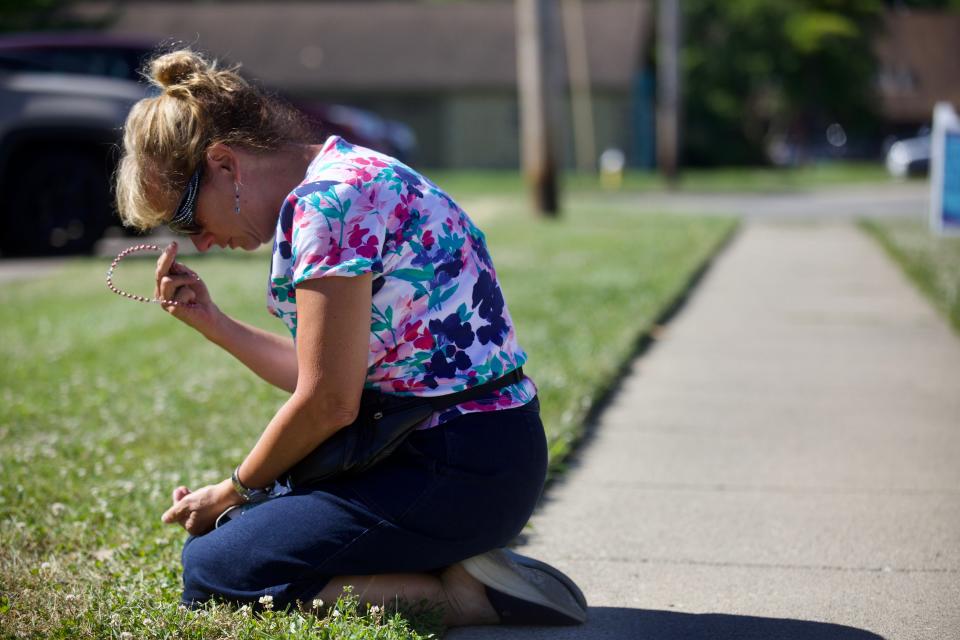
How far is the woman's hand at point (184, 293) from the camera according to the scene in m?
3.15

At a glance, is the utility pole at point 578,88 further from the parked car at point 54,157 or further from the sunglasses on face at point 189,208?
the sunglasses on face at point 189,208

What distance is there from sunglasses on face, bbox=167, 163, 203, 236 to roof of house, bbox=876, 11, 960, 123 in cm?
6355

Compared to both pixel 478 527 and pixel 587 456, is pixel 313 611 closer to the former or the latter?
pixel 478 527

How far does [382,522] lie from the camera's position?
3.01 m

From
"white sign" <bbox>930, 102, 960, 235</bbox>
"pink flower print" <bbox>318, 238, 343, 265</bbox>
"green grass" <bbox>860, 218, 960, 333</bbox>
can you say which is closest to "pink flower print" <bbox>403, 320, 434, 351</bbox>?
"pink flower print" <bbox>318, 238, 343, 265</bbox>

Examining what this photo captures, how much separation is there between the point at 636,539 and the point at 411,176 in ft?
5.08

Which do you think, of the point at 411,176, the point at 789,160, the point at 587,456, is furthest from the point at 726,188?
the point at 789,160

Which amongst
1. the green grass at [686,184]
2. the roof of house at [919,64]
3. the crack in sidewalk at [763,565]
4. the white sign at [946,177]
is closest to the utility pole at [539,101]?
the white sign at [946,177]

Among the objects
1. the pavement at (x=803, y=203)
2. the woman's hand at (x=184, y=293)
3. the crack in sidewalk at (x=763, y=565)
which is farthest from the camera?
the pavement at (x=803, y=203)

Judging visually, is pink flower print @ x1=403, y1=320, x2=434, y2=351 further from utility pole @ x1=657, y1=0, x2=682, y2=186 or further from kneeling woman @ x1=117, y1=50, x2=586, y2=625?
utility pole @ x1=657, y1=0, x2=682, y2=186

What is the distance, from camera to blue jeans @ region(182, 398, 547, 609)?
118 inches

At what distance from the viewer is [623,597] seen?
3514mm

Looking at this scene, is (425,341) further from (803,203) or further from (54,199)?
(803,203)

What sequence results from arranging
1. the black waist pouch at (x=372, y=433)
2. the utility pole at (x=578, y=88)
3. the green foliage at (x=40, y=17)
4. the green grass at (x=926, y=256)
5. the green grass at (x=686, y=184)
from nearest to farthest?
the black waist pouch at (x=372, y=433) < the green grass at (x=926, y=256) < the green foliage at (x=40, y=17) < the green grass at (x=686, y=184) < the utility pole at (x=578, y=88)
